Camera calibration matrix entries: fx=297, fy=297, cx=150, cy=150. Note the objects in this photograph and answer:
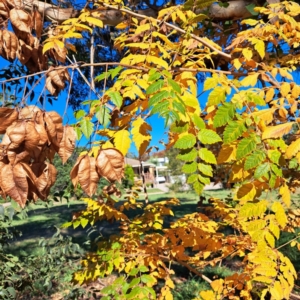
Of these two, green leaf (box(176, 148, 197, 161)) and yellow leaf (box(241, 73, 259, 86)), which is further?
yellow leaf (box(241, 73, 259, 86))

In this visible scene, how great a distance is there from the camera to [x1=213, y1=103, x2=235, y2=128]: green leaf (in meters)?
1.19

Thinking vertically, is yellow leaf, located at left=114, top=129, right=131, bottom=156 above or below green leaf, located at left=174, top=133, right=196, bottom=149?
below

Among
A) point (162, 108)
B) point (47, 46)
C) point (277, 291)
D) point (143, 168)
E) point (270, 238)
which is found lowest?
point (143, 168)

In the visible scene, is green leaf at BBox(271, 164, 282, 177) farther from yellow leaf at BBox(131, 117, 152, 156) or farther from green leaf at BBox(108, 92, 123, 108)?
green leaf at BBox(108, 92, 123, 108)

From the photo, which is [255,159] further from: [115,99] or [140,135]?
[115,99]

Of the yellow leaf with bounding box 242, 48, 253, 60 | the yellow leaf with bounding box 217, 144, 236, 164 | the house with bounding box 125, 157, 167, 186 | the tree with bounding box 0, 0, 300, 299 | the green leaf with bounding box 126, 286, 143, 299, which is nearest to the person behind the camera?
the tree with bounding box 0, 0, 300, 299

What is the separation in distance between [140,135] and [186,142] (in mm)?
241

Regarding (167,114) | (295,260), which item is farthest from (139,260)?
(295,260)

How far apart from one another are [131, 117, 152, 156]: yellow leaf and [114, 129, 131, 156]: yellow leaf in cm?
4

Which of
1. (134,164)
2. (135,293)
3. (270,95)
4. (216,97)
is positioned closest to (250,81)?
(270,95)

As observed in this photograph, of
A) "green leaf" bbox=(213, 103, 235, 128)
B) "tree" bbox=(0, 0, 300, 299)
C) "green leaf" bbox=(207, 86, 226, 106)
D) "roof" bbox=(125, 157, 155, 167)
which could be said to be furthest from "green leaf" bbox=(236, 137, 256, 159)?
"roof" bbox=(125, 157, 155, 167)

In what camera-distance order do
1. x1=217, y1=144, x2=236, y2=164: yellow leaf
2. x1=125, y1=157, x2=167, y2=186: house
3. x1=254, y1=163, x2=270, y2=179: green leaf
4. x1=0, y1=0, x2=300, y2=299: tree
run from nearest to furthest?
x1=0, y1=0, x2=300, y2=299: tree
x1=254, y1=163, x2=270, y2=179: green leaf
x1=217, y1=144, x2=236, y2=164: yellow leaf
x1=125, y1=157, x2=167, y2=186: house

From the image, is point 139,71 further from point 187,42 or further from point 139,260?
point 139,260

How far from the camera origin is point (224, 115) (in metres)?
1.21
